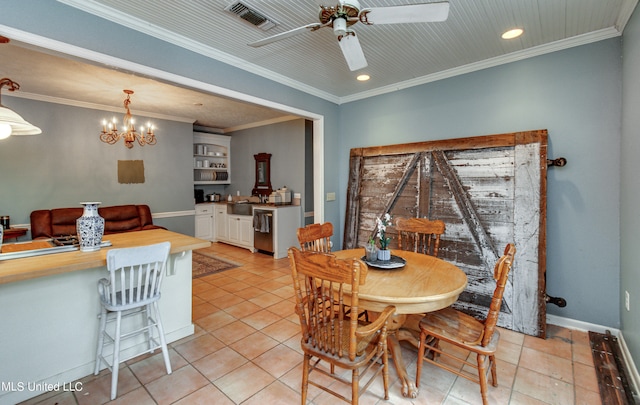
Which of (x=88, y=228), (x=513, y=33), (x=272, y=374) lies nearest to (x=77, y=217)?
(x=88, y=228)

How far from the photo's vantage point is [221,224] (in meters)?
6.60

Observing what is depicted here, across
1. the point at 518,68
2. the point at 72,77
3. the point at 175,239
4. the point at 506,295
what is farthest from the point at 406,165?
the point at 72,77

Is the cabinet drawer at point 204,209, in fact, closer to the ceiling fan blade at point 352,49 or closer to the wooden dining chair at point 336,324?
the ceiling fan blade at point 352,49

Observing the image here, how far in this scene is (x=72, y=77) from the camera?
3725 millimetres

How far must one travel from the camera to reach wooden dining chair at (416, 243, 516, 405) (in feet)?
5.38

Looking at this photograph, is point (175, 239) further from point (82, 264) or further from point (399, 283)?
point (399, 283)

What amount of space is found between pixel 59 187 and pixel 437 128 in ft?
19.2

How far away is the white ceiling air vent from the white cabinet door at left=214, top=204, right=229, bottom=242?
15.1 feet

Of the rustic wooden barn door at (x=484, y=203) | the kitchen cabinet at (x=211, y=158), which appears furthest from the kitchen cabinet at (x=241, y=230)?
the rustic wooden barn door at (x=484, y=203)

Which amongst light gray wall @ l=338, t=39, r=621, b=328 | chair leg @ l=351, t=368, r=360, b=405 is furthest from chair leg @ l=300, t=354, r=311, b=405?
light gray wall @ l=338, t=39, r=621, b=328

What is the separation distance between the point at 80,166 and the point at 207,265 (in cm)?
277

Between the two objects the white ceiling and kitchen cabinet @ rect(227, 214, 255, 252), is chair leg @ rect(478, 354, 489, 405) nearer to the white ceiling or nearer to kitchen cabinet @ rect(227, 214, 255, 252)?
the white ceiling

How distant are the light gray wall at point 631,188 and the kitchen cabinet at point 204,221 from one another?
21.8ft

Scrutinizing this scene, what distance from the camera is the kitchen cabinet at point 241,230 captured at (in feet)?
19.1
